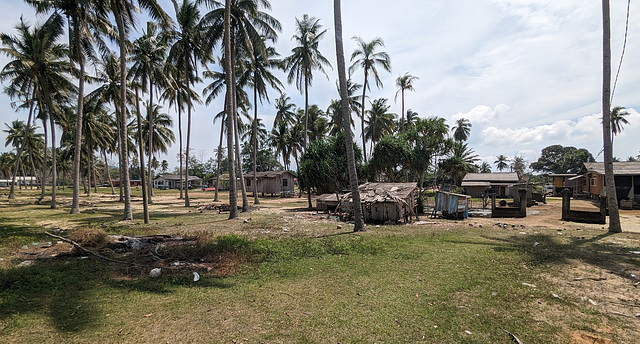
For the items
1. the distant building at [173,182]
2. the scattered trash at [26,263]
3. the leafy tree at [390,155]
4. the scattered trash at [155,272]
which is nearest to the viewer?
the scattered trash at [155,272]

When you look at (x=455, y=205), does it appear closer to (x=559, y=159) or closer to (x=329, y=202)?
(x=329, y=202)

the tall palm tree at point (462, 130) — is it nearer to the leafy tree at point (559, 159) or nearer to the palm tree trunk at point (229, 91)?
the leafy tree at point (559, 159)

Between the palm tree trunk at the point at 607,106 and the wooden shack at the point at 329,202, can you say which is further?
the wooden shack at the point at 329,202

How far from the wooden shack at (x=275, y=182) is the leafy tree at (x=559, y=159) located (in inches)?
2597

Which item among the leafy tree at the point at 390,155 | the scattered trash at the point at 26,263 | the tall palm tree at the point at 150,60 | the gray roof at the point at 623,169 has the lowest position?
the scattered trash at the point at 26,263

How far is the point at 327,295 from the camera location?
5.21 metres

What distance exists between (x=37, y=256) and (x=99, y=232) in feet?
5.03

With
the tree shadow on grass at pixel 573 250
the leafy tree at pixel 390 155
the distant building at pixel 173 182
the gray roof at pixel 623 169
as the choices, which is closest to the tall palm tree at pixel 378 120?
the leafy tree at pixel 390 155

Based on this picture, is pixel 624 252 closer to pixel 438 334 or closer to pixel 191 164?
pixel 438 334

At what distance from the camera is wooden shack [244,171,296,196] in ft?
144

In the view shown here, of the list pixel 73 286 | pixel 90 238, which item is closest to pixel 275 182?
pixel 90 238

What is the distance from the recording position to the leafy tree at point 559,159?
6506 cm

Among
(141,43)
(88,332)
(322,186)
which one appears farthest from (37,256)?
(322,186)

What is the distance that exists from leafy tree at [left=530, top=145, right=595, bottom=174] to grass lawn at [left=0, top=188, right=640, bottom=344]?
75.2 metres
